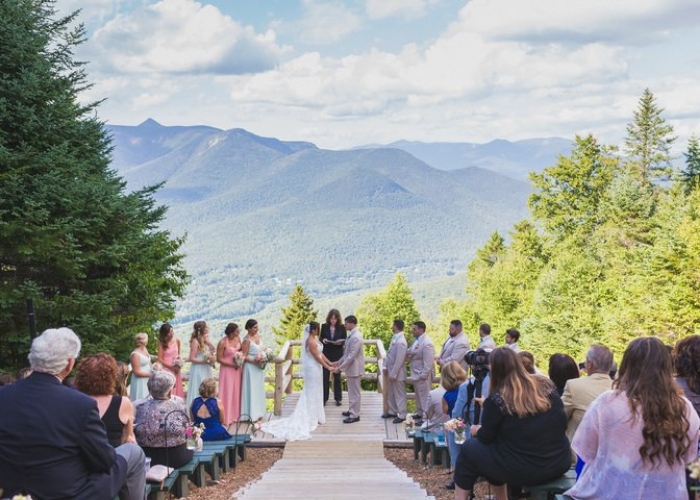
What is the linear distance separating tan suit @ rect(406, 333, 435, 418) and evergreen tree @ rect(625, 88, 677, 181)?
34.4 meters

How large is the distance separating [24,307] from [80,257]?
1.37 meters

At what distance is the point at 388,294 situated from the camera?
59875mm

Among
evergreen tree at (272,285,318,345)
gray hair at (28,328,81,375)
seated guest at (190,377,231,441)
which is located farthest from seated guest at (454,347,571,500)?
evergreen tree at (272,285,318,345)

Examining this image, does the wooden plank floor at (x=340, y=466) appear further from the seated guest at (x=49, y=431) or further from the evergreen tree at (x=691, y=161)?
the evergreen tree at (x=691, y=161)

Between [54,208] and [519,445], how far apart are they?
11.1 meters

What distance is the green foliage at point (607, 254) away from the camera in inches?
1067

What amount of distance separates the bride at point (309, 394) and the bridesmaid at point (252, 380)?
33 centimetres

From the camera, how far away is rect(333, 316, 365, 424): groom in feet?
40.0

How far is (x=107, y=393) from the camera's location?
214 inches

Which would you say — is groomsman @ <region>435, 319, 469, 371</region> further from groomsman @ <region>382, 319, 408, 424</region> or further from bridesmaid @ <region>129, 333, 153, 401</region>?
bridesmaid @ <region>129, 333, 153, 401</region>

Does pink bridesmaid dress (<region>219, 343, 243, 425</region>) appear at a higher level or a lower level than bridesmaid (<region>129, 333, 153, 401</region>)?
lower

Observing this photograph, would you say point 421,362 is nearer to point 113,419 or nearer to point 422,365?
point 422,365

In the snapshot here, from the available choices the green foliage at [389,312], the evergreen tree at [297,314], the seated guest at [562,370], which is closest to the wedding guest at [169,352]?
the seated guest at [562,370]

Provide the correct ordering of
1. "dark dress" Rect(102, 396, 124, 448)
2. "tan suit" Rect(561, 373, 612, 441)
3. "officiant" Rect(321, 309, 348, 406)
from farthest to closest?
"officiant" Rect(321, 309, 348, 406) → "tan suit" Rect(561, 373, 612, 441) → "dark dress" Rect(102, 396, 124, 448)
